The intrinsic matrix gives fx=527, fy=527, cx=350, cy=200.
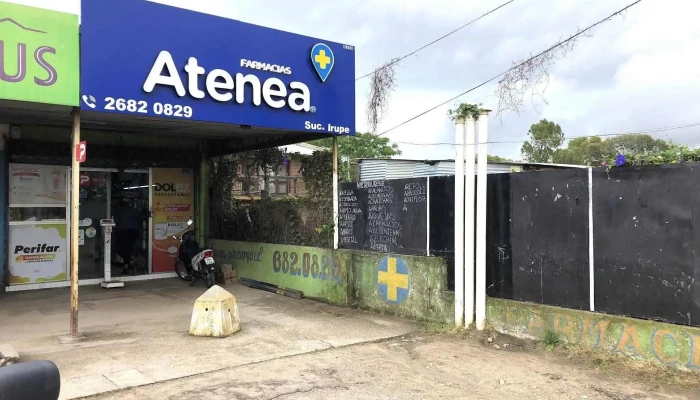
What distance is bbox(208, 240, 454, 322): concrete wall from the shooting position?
7.23m

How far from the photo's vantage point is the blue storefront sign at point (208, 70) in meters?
6.46

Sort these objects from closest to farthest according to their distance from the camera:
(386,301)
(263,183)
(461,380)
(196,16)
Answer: (461,380) → (196,16) → (386,301) → (263,183)

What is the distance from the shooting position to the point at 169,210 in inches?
453

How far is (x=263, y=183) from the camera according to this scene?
10.8 meters

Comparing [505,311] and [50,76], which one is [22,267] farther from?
[505,311]

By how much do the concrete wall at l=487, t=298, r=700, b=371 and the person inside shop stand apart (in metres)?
7.73

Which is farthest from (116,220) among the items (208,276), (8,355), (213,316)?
(8,355)

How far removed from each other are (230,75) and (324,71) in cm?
163

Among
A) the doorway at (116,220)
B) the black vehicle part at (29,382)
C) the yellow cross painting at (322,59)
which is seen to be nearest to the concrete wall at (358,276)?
the doorway at (116,220)

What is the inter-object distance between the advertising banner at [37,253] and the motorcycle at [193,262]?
2.12 metres

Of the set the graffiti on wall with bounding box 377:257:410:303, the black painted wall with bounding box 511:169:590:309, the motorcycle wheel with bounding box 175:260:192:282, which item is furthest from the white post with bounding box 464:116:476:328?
the motorcycle wheel with bounding box 175:260:192:282

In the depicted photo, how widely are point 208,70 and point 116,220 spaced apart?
5071 millimetres

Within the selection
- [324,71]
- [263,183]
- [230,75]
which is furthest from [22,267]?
[324,71]

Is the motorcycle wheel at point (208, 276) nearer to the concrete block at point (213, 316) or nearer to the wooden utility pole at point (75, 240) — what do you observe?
the concrete block at point (213, 316)
